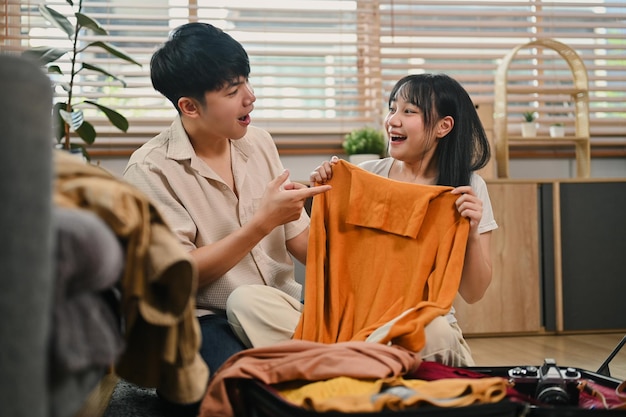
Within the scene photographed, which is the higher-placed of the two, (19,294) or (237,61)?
(237,61)

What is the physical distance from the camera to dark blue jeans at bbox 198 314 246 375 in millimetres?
1775

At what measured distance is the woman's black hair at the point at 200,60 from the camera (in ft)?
6.36

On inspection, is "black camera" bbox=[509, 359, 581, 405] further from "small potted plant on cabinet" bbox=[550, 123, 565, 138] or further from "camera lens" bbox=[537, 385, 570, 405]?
"small potted plant on cabinet" bbox=[550, 123, 565, 138]

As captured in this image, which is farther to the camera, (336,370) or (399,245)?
(399,245)

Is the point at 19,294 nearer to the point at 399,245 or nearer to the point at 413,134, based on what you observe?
the point at 399,245

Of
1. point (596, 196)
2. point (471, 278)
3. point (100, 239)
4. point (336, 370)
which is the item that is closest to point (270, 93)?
point (596, 196)

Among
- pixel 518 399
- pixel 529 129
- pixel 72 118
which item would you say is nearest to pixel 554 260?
pixel 529 129

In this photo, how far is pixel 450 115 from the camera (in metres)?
2.19

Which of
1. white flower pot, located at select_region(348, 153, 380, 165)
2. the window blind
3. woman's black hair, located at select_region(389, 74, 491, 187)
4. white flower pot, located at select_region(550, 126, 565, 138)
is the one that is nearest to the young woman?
woman's black hair, located at select_region(389, 74, 491, 187)

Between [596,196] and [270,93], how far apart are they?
1666 mm

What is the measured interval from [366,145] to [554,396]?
7.27 ft

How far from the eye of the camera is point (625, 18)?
163 inches

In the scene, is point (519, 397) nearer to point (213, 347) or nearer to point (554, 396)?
point (554, 396)

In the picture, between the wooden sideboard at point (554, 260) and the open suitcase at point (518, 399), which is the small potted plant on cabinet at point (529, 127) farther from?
the open suitcase at point (518, 399)
